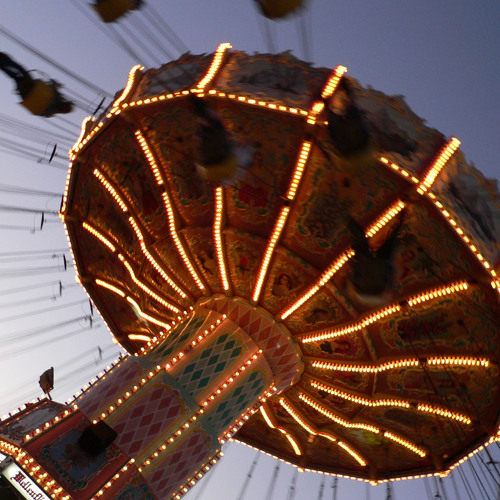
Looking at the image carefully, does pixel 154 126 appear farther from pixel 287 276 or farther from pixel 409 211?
pixel 409 211

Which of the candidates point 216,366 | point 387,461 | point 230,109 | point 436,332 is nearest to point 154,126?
point 230,109

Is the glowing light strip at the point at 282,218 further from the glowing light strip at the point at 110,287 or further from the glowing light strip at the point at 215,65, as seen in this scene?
the glowing light strip at the point at 110,287

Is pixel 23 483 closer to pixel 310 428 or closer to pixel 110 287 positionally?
pixel 110 287

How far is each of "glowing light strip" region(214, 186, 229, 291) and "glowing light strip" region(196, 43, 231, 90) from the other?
1.64 metres

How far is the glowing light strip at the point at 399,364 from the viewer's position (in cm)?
891

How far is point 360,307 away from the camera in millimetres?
9109

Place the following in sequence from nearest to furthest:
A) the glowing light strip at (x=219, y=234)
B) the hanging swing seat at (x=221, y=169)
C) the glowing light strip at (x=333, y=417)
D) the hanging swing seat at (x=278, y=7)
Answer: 1. the hanging swing seat at (x=278, y=7)
2. the hanging swing seat at (x=221, y=169)
3. the glowing light strip at (x=219, y=234)
4. the glowing light strip at (x=333, y=417)

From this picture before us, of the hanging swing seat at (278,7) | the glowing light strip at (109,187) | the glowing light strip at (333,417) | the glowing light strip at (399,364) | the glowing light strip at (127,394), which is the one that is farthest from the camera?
the glowing light strip at (333,417)

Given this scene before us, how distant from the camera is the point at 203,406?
8.94 meters

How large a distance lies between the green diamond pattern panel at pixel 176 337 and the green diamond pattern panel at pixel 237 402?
1114 mm

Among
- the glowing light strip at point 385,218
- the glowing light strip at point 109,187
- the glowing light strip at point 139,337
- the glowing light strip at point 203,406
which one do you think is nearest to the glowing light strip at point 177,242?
the glowing light strip at point 109,187

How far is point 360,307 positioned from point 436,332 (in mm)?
1152

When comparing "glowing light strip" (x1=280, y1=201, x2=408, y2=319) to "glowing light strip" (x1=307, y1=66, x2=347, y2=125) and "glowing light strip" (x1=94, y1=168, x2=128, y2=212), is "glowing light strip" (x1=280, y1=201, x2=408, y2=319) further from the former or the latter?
"glowing light strip" (x1=94, y1=168, x2=128, y2=212)

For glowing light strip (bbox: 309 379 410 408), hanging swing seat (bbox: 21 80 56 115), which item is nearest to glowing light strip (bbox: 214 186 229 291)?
glowing light strip (bbox: 309 379 410 408)
